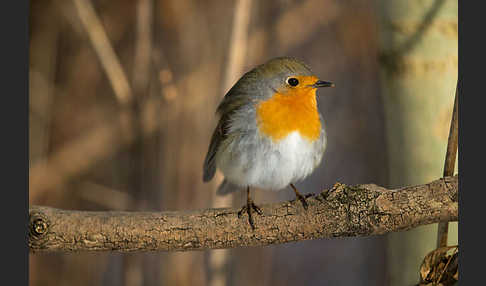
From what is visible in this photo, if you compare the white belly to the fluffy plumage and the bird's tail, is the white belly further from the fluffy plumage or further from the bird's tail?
the bird's tail

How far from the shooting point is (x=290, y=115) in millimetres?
1219

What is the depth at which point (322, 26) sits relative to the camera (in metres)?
1.55

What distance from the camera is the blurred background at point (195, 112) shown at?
136cm

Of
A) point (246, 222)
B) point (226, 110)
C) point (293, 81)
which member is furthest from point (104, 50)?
point (246, 222)

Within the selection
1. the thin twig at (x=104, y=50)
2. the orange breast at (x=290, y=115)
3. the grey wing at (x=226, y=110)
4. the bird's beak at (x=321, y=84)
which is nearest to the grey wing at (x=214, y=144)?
the grey wing at (x=226, y=110)

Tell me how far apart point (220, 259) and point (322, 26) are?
791 millimetres

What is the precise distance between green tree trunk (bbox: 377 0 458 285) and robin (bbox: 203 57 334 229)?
0.23 metres

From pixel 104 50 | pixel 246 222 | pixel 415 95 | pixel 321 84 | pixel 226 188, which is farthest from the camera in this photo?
pixel 104 50

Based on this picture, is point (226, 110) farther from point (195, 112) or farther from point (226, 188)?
point (195, 112)

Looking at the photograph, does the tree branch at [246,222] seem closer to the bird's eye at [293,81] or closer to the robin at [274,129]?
the robin at [274,129]

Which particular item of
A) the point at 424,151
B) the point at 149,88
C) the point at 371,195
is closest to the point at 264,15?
the point at 149,88

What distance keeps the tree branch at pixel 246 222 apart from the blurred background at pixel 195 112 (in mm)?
282

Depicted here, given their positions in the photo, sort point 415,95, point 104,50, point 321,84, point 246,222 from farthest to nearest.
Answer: point 104,50 → point 415,95 → point 321,84 → point 246,222

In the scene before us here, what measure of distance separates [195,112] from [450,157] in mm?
837
